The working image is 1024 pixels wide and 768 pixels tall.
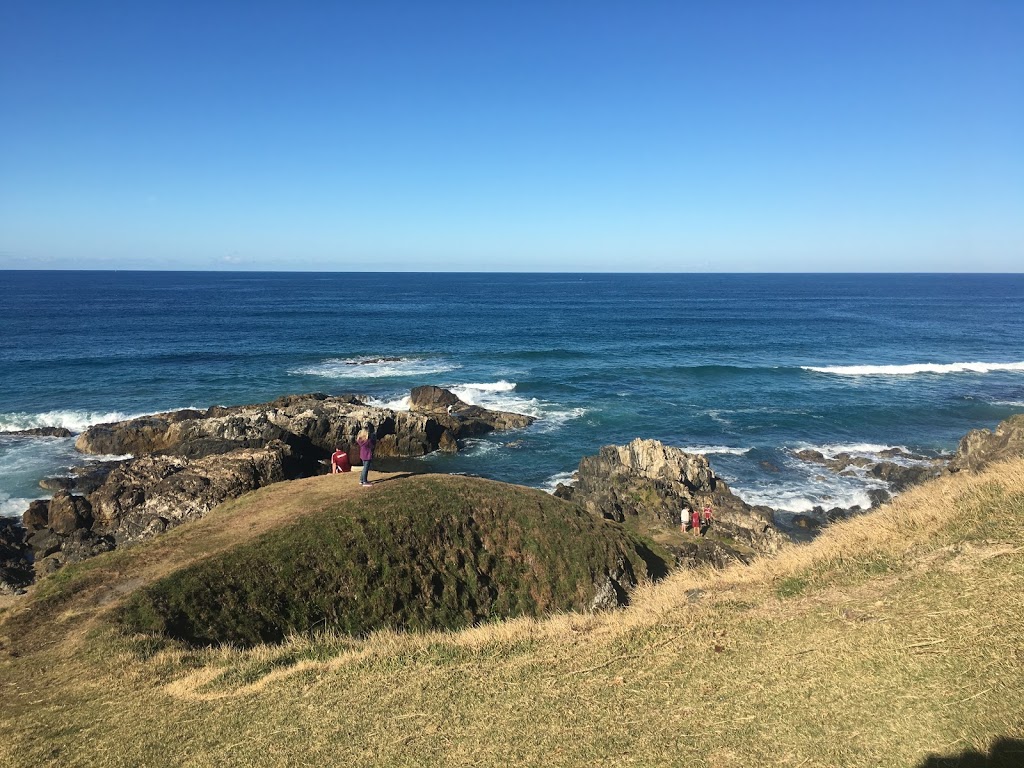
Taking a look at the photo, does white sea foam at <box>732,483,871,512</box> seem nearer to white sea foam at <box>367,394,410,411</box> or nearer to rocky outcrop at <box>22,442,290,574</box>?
rocky outcrop at <box>22,442,290,574</box>

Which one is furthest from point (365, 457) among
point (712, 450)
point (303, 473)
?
point (712, 450)

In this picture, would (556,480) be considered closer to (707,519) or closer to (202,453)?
(707,519)

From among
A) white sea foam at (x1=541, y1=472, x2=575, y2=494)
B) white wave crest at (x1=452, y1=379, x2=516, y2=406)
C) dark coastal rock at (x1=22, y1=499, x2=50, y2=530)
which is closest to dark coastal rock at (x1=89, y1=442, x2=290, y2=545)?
dark coastal rock at (x1=22, y1=499, x2=50, y2=530)

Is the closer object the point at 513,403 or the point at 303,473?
the point at 303,473

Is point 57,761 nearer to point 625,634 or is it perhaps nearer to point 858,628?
point 625,634

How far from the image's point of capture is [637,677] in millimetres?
10289

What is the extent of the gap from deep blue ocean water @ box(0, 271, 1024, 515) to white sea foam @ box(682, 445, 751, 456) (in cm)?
22

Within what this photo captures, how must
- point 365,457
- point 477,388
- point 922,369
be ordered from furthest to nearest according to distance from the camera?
point 922,369
point 477,388
point 365,457

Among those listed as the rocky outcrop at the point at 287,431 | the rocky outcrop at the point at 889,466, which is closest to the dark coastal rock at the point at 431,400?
the rocky outcrop at the point at 287,431

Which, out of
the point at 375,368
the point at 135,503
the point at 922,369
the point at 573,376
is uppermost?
the point at 922,369

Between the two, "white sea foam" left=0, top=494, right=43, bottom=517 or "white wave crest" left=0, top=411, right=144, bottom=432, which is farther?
"white wave crest" left=0, top=411, right=144, bottom=432

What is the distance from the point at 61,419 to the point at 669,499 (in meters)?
42.3

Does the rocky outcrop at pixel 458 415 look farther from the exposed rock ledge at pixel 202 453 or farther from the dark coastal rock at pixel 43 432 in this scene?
the dark coastal rock at pixel 43 432

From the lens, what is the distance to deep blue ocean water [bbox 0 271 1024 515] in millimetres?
39250
